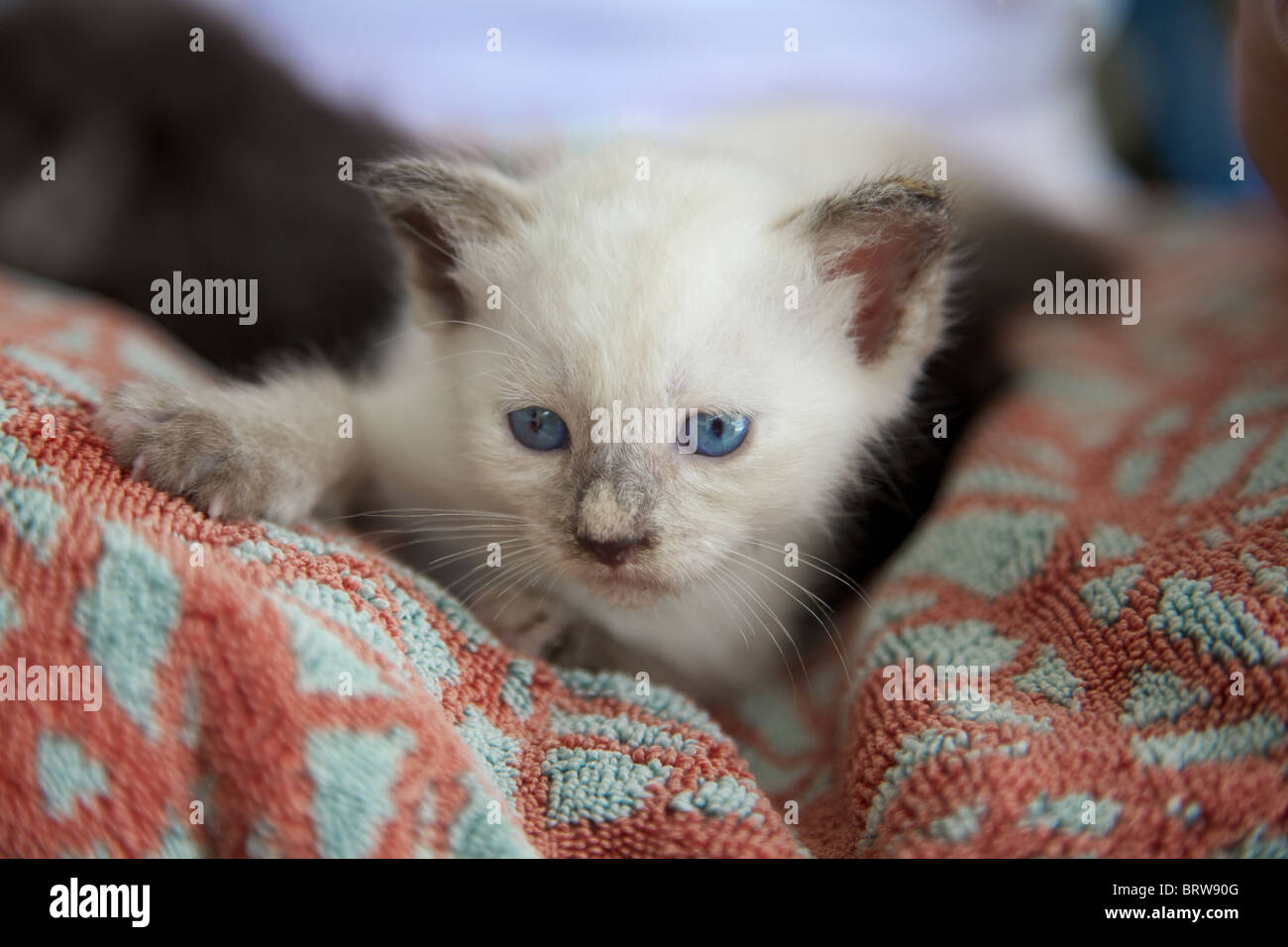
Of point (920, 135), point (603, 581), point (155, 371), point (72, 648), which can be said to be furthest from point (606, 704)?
point (920, 135)

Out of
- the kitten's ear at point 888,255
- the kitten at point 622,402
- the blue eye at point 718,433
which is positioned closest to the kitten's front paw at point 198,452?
the kitten at point 622,402

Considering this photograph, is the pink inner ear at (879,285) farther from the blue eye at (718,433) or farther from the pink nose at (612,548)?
the pink nose at (612,548)

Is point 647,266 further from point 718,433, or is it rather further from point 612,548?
point 612,548

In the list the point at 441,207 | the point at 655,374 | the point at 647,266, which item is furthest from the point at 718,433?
the point at 441,207

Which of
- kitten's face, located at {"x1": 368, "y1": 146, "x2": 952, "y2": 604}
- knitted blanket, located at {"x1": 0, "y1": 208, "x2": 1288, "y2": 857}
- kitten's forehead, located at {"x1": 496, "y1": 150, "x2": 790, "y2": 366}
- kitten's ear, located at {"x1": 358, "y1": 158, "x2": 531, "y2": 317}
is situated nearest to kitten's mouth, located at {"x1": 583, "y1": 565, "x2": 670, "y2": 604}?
kitten's face, located at {"x1": 368, "y1": 146, "x2": 952, "y2": 604}
